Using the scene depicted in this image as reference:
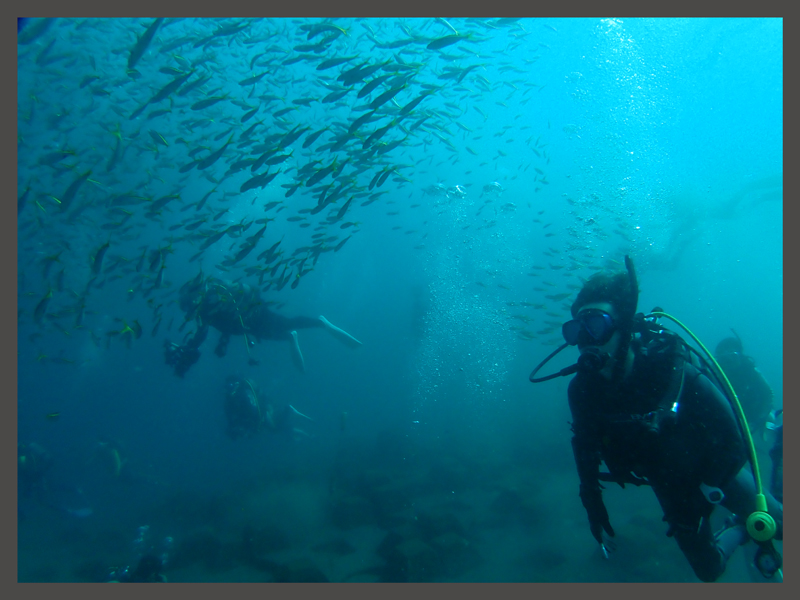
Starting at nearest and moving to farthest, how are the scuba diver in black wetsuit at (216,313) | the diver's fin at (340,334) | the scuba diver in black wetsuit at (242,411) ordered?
1. the scuba diver in black wetsuit at (216,313)
2. the scuba diver in black wetsuit at (242,411)
3. the diver's fin at (340,334)

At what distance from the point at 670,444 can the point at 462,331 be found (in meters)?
41.0

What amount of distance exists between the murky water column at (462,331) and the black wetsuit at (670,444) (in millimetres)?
27715

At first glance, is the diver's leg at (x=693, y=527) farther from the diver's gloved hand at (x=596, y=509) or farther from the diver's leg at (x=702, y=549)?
the diver's gloved hand at (x=596, y=509)

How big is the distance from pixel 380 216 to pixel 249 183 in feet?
201

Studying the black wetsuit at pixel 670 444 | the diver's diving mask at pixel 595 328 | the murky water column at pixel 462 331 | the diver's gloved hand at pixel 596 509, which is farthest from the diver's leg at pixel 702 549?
the murky water column at pixel 462 331

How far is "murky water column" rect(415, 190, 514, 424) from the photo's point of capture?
36266mm

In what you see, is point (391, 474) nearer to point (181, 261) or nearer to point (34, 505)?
point (34, 505)

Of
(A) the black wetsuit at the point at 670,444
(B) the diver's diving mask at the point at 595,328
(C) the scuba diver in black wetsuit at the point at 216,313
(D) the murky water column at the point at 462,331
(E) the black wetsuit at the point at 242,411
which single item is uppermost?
(B) the diver's diving mask at the point at 595,328

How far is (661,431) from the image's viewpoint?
7.75ft

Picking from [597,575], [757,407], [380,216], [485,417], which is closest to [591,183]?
[485,417]

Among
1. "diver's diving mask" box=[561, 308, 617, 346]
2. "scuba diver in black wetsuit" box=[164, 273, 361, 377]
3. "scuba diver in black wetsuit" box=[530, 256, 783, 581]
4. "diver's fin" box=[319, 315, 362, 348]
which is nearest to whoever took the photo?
"scuba diver in black wetsuit" box=[530, 256, 783, 581]

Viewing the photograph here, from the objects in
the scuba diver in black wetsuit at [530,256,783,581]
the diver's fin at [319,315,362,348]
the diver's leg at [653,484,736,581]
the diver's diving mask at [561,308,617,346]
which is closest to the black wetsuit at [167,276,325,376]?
the diver's fin at [319,315,362,348]

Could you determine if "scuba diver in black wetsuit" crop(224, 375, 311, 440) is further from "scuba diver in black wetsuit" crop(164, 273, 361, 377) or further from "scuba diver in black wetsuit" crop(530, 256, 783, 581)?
"scuba diver in black wetsuit" crop(530, 256, 783, 581)

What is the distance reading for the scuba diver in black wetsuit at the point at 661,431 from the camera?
7.68 ft
